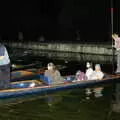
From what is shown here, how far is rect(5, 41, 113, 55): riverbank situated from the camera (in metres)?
23.1

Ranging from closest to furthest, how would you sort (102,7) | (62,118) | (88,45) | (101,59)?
(62,118) < (101,59) < (88,45) < (102,7)

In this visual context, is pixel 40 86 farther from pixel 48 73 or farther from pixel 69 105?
pixel 69 105

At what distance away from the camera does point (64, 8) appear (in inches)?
1260

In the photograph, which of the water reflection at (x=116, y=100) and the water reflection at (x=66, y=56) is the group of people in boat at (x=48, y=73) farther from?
the water reflection at (x=66, y=56)

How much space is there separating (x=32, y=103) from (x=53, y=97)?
1022 millimetres

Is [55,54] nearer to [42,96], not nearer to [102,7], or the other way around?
[102,7]

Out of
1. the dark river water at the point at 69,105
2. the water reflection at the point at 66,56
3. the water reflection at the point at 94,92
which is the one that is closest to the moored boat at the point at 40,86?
the dark river water at the point at 69,105

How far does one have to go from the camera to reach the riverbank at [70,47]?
75.7 ft

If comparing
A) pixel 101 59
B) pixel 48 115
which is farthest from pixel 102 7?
pixel 48 115

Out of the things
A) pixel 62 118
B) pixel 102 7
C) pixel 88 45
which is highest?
pixel 102 7

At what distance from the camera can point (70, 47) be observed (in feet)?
81.4

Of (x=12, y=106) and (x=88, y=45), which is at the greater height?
(x=88, y=45)

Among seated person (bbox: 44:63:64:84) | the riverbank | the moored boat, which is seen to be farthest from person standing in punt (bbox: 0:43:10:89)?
the riverbank

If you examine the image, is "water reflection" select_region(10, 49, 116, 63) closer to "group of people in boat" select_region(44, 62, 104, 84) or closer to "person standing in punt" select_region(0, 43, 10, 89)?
"group of people in boat" select_region(44, 62, 104, 84)
